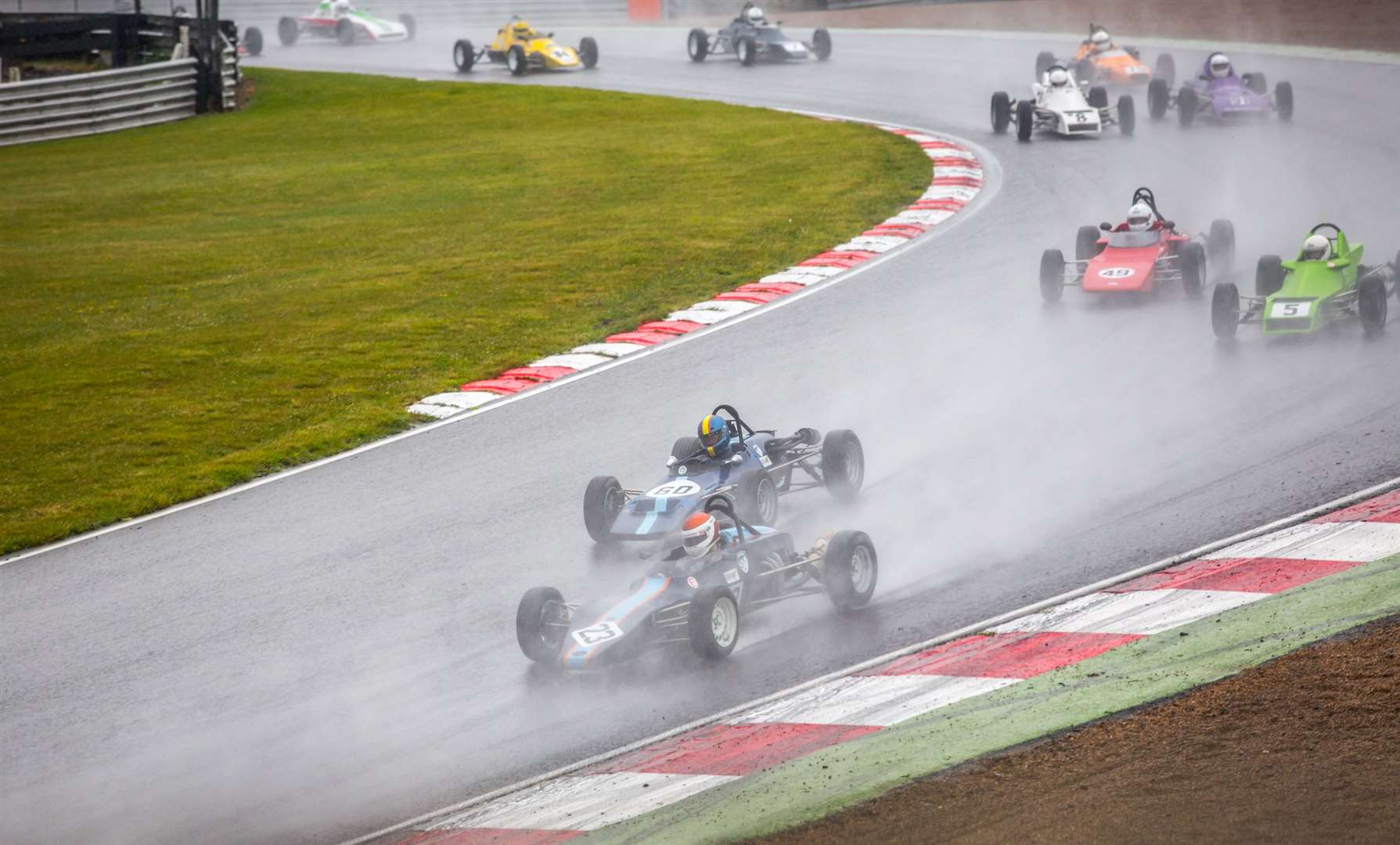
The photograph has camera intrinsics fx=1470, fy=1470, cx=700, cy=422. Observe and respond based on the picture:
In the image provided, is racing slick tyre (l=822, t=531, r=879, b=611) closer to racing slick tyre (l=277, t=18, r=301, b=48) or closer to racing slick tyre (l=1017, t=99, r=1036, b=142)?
racing slick tyre (l=1017, t=99, r=1036, b=142)

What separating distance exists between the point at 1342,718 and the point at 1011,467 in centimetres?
508

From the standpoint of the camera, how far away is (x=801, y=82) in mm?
32562

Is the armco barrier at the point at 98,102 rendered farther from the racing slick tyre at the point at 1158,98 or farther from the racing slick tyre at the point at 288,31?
the racing slick tyre at the point at 1158,98

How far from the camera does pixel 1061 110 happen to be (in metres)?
24.3

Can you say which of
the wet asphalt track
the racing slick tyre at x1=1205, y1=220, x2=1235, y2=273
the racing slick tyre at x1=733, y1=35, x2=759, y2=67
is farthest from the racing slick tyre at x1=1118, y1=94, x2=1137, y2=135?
the racing slick tyre at x1=733, y1=35, x2=759, y2=67

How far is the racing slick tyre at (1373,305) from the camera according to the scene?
12867 millimetres

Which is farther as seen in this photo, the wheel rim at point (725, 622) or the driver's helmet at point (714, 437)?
the driver's helmet at point (714, 437)

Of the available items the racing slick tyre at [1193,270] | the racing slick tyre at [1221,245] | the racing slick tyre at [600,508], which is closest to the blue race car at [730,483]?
the racing slick tyre at [600,508]

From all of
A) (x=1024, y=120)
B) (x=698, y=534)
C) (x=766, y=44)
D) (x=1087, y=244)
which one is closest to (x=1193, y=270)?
(x=1087, y=244)

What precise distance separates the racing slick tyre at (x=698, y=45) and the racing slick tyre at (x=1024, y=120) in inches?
563

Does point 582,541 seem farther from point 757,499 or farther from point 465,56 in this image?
point 465,56

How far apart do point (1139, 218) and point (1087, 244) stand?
0.78m

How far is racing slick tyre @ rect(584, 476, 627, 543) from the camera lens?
10.2m

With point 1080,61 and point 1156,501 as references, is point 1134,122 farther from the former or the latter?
point 1156,501
